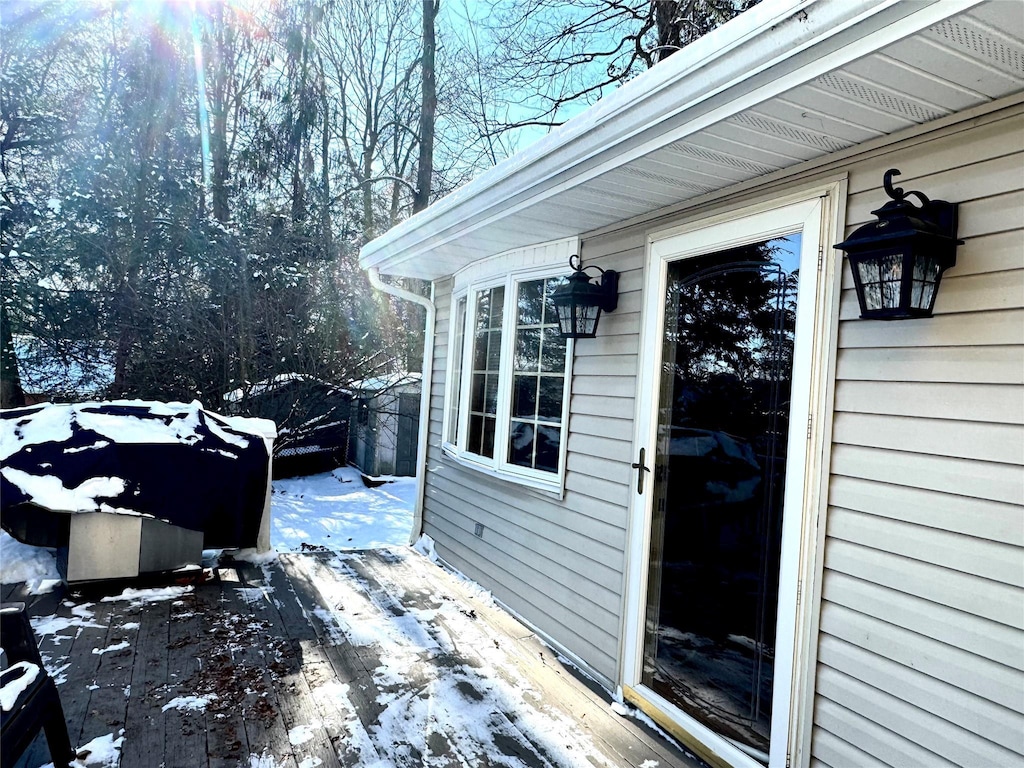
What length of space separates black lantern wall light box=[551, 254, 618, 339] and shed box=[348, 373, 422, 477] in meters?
5.83

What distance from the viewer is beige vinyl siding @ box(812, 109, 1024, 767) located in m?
1.57

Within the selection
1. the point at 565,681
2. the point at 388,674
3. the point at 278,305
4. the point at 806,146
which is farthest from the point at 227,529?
the point at 278,305

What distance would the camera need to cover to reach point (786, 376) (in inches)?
84.9

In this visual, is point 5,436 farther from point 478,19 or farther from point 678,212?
point 478,19

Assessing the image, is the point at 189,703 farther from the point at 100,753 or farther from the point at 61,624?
the point at 61,624

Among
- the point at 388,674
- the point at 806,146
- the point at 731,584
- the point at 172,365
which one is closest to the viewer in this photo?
the point at 806,146

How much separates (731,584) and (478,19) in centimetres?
908

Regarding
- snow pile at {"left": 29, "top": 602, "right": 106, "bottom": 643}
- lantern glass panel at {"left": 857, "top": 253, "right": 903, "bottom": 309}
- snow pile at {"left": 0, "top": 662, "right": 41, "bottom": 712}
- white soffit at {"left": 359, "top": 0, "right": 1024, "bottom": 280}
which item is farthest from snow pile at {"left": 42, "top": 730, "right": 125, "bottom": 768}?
lantern glass panel at {"left": 857, "top": 253, "right": 903, "bottom": 309}

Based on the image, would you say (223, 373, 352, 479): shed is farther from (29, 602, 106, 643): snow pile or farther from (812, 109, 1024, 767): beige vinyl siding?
(812, 109, 1024, 767): beige vinyl siding

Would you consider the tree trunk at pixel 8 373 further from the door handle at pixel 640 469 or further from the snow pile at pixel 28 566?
the door handle at pixel 640 469

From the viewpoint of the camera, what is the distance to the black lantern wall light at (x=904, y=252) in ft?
5.38

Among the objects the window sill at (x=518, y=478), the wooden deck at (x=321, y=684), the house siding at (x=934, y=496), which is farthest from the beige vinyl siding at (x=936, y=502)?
the window sill at (x=518, y=478)

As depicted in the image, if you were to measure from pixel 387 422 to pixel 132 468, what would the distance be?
5030 millimetres

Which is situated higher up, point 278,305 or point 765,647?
point 278,305
